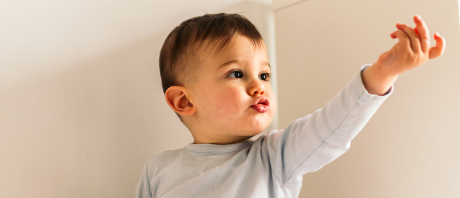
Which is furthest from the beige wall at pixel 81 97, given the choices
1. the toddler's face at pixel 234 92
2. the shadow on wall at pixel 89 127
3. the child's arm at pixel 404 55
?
the child's arm at pixel 404 55

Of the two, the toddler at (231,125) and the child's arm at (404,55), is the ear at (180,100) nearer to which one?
the toddler at (231,125)

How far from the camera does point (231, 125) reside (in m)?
0.67

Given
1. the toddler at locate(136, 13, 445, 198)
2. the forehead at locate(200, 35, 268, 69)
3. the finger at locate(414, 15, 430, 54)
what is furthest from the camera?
the forehead at locate(200, 35, 268, 69)

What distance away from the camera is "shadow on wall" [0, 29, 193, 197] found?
0.74 metres

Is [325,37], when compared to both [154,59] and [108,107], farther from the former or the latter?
[108,107]

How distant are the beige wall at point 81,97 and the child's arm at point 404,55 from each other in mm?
609

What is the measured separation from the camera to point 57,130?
0.78 m

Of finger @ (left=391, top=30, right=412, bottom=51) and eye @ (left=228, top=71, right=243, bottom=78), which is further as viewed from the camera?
eye @ (left=228, top=71, right=243, bottom=78)

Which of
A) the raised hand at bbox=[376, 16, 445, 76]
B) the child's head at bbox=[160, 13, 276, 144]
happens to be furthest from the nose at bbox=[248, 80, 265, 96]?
the raised hand at bbox=[376, 16, 445, 76]

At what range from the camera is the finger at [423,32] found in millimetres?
431

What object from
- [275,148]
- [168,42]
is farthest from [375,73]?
[168,42]

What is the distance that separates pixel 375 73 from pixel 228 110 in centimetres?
28

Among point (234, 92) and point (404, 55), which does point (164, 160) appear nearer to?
point (234, 92)

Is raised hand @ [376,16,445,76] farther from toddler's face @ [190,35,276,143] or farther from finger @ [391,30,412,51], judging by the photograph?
toddler's face @ [190,35,276,143]
